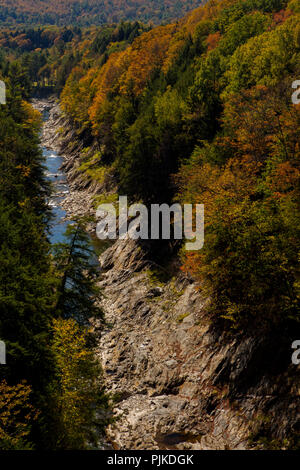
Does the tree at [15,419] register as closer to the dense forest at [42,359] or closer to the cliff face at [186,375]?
the dense forest at [42,359]

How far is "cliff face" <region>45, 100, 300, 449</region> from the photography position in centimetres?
2107

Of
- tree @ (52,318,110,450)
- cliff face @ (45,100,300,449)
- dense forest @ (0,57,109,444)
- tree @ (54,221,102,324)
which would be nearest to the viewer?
dense forest @ (0,57,109,444)

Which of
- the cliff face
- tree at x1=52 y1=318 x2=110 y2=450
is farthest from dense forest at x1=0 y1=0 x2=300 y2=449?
the cliff face

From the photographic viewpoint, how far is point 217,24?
73000 millimetres

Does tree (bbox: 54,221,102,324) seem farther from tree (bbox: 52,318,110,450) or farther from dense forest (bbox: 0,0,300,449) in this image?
tree (bbox: 52,318,110,450)

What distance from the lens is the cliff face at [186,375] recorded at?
69.1ft

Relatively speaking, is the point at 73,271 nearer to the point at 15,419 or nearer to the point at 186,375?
the point at 15,419

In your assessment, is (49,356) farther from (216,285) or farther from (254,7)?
(254,7)

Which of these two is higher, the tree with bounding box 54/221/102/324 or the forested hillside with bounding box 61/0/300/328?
the forested hillside with bounding box 61/0/300/328

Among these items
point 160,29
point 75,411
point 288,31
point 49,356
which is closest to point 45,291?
point 49,356

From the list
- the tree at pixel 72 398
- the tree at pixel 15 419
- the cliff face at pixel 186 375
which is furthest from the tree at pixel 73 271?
the tree at pixel 15 419

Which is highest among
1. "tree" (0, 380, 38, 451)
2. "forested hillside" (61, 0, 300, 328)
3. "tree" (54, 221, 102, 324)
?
"forested hillside" (61, 0, 300, 328)

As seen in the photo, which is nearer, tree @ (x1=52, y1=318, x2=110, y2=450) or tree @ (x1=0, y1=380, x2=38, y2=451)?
tree @ (x1=0, y1=380, x2=38, y2=451)

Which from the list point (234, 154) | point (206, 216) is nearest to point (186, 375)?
point (206, 216)
